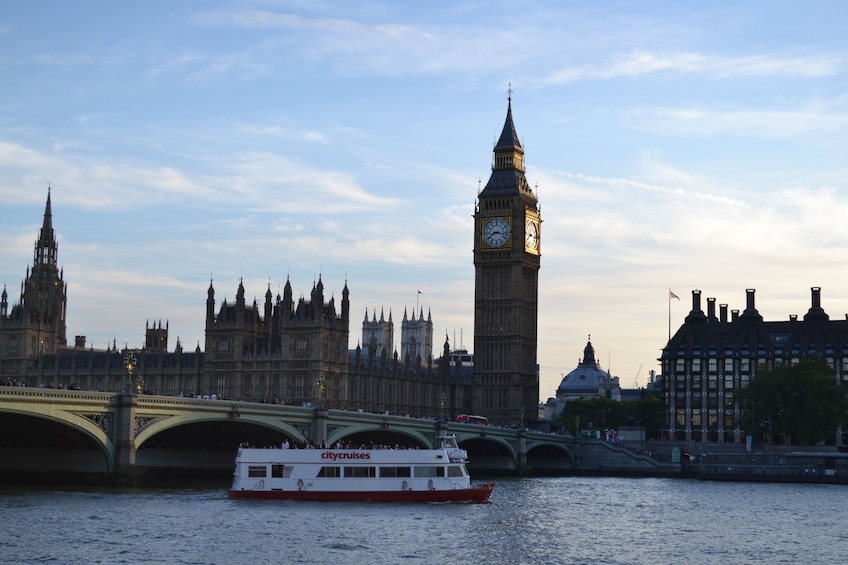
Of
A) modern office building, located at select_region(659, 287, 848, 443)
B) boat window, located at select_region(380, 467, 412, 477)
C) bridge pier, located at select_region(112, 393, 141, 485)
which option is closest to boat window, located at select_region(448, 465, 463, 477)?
boat window, located at select_region(380, 467, 412, 477)

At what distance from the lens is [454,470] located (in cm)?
8006

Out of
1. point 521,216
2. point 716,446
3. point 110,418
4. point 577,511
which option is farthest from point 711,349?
point 110,418

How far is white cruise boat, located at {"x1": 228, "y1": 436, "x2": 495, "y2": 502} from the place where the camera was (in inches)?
3004

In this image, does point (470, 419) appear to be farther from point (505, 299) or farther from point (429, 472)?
point (429, 472)

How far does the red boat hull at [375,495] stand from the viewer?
2982 inches

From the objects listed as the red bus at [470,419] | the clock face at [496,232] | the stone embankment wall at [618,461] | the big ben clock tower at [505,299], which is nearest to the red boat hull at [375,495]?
the stone embankment wall at [618,461]

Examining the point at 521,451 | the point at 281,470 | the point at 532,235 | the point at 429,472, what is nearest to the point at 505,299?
the point at 532,235

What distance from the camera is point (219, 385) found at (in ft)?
494

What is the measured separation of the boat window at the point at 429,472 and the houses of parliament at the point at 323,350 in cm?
6375

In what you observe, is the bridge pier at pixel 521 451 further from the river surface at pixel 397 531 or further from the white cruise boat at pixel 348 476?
the white cruise boat at pixel 348 476

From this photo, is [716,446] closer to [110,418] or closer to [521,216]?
[521,216]

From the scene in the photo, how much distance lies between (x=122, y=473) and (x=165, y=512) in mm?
8835

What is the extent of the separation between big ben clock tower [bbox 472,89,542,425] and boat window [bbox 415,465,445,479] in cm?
8802

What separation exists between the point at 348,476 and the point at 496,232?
9729cm
